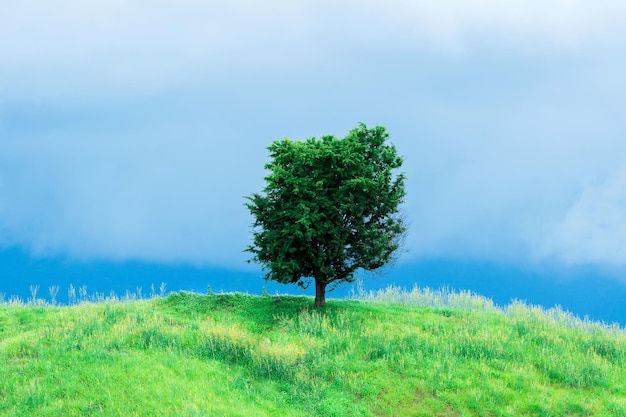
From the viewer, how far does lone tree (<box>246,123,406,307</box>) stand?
80.6 feet

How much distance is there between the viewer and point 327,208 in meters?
24.8

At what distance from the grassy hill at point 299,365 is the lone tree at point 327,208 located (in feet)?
6.99

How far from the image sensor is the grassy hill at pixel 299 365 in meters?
15.9

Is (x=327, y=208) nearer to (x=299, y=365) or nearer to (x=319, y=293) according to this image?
(x=319, y=293)

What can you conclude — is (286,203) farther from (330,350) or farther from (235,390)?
(235,390)

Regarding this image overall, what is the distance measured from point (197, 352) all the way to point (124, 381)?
310 centimetres

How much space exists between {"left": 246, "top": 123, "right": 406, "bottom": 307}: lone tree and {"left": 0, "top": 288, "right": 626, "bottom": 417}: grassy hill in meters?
2.13

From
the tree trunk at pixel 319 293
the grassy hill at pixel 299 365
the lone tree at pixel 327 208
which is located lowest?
the grassy hill at pixel 299 365

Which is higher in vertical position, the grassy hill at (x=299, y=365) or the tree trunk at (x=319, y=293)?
the tree trunk at (x=319, y=293)

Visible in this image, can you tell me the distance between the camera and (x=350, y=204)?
24.6 m

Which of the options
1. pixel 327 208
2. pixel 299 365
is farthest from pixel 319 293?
pixel 299 365

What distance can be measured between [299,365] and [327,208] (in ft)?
27.1

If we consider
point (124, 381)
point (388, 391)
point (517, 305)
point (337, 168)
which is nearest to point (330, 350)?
point (388, 391)

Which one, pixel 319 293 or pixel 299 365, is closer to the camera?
pixel 299 365
